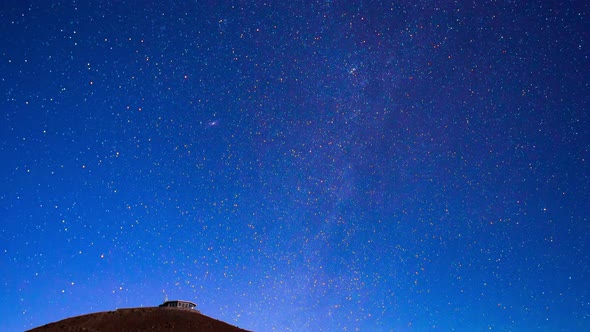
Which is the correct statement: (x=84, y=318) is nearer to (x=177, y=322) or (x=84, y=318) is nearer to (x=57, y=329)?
(x=57, y=329)

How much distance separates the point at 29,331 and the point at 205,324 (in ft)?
66.3

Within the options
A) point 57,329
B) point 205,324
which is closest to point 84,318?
point 57,329

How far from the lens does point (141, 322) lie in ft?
186

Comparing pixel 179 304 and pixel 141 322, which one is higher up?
pixel 179 304

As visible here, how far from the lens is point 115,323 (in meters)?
55.7

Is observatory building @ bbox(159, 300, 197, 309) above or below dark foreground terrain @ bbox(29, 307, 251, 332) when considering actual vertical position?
above

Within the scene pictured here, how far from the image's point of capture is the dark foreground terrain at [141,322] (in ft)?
177

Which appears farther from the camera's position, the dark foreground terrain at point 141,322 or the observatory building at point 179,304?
the observatory building at point 179,304

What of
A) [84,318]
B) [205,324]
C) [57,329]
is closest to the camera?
[57,329]

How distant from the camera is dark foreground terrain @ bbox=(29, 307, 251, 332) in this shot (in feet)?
177

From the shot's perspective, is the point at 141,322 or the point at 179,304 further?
the point at 179,304

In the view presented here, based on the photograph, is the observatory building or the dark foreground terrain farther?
the observatory building

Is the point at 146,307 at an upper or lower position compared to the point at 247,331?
upper

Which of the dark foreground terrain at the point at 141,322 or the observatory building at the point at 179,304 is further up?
the observatory building at the point at 179,304
